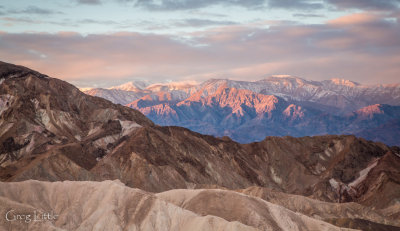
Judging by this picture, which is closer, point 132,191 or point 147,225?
point 147,225

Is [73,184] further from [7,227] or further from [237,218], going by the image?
[237,218]

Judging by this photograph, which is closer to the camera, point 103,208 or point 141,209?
point 141,209

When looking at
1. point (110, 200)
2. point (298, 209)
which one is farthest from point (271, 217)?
point (298, 209)

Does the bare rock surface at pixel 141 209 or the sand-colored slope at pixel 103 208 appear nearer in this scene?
the sand-colored slope at pixel 103 208

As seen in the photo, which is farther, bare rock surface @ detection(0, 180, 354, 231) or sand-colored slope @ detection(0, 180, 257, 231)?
bare rock surface @ detection(0, 180, 354, 231)

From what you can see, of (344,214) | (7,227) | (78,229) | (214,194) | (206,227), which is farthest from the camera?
(344,214)

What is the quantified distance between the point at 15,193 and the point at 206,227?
156 ft

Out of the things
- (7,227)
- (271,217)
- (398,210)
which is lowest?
(398,210)

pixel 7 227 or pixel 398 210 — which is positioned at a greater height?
pixel 7 227

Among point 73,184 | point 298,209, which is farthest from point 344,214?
point 73,184

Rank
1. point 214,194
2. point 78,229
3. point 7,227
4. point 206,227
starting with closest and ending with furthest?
point 7,227 < point 206,227 < point 78,229 < point 214,194

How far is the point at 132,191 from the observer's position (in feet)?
452

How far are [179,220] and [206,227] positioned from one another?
8583 mm

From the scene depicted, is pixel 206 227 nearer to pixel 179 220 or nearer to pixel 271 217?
pixel 179 220
